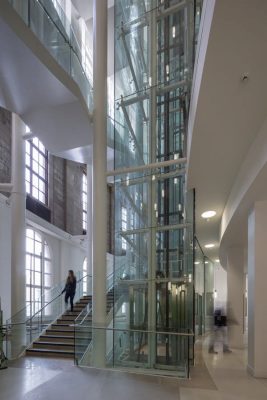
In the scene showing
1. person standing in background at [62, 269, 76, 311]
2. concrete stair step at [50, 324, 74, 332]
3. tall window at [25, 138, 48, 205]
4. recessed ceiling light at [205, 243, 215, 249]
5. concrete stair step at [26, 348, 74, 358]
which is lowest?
concrete stair step at [26, 348, 74, 358]

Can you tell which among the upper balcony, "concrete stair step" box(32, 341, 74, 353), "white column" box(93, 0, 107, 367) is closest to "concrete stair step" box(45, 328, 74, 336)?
"concrete stair step" box(32, 341, 74, 353)

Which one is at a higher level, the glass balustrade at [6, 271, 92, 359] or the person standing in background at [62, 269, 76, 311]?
the person standing in background at [62, 269, 76, 311]

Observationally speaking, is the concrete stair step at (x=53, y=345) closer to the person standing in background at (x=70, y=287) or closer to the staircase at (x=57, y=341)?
the staircase at (x=57, y=341)

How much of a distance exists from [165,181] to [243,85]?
5.54m

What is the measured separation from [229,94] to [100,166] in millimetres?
5933

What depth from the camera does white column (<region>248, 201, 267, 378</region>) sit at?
6934 mm

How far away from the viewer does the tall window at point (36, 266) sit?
18.2 m

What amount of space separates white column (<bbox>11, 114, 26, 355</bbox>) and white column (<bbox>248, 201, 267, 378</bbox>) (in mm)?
6875

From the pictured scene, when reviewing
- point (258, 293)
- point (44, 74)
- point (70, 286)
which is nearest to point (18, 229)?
point (70, 286)

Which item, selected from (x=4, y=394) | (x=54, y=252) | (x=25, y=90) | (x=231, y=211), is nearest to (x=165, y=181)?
(x=231, y=211)

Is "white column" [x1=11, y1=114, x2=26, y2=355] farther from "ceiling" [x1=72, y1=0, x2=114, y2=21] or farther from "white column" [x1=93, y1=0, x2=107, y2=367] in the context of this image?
"ceiling" [x1=72, y1=0, x2=114, y2=21]

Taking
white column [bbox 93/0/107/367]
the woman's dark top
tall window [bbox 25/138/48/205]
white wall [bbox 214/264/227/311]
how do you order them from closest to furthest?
white column [bbox 93/0/107/367], the woman's dark top, tall window [bbox 25/138/48/205], white wall [bbox 214/264/227/311]

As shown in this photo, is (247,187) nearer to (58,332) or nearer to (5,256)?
(58,332)

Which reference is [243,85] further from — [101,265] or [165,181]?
[101,265]
